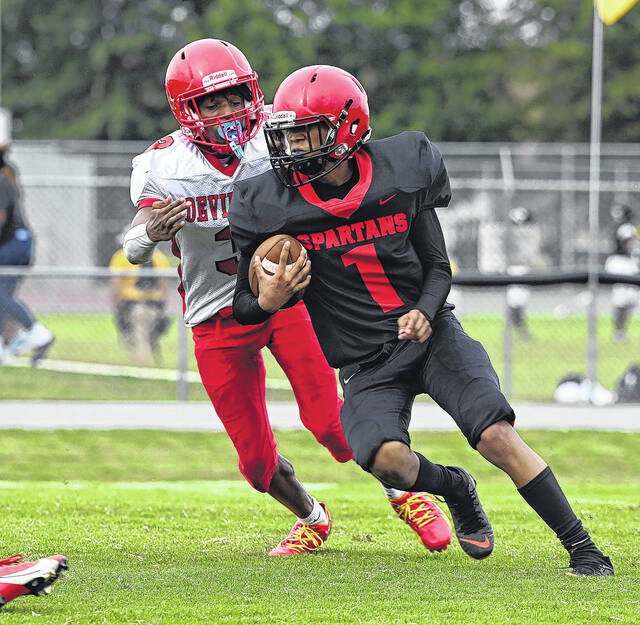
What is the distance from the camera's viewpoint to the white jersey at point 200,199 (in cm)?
478

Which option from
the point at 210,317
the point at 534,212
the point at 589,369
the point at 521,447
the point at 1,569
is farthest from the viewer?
the point at 534,212

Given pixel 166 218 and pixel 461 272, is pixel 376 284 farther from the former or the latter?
pixel 461 272

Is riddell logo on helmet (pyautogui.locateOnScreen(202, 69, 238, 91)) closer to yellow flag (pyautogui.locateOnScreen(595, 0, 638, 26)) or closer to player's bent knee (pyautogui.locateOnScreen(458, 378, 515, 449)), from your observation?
player's bent knee (pyautogui.locateOnScreen(458, 378, 515, 449))

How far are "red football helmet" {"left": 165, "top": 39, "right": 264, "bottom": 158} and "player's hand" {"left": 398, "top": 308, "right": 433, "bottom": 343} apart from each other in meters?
1.03

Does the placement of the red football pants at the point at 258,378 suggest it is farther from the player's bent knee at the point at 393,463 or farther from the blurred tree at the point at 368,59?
the blurred tree at the point at 368,59

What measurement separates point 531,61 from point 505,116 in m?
2.20

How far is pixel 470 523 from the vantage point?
15.0ft

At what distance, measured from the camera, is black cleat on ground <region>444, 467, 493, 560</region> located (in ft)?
14.8

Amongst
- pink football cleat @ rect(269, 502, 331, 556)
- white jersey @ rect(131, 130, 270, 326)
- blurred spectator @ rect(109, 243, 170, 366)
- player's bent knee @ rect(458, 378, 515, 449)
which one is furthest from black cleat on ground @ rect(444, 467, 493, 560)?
blurred spectator @ rect(109, 243, 170, 366)

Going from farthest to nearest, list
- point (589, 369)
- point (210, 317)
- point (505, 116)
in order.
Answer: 1. point (505, 116)
2. point (589, 369)
3. point (210, 317)

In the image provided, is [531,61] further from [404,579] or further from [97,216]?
[404,579]

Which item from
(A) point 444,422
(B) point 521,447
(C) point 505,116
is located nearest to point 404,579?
(B) point 521,447

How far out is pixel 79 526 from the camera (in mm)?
5621

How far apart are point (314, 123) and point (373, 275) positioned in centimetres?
60
